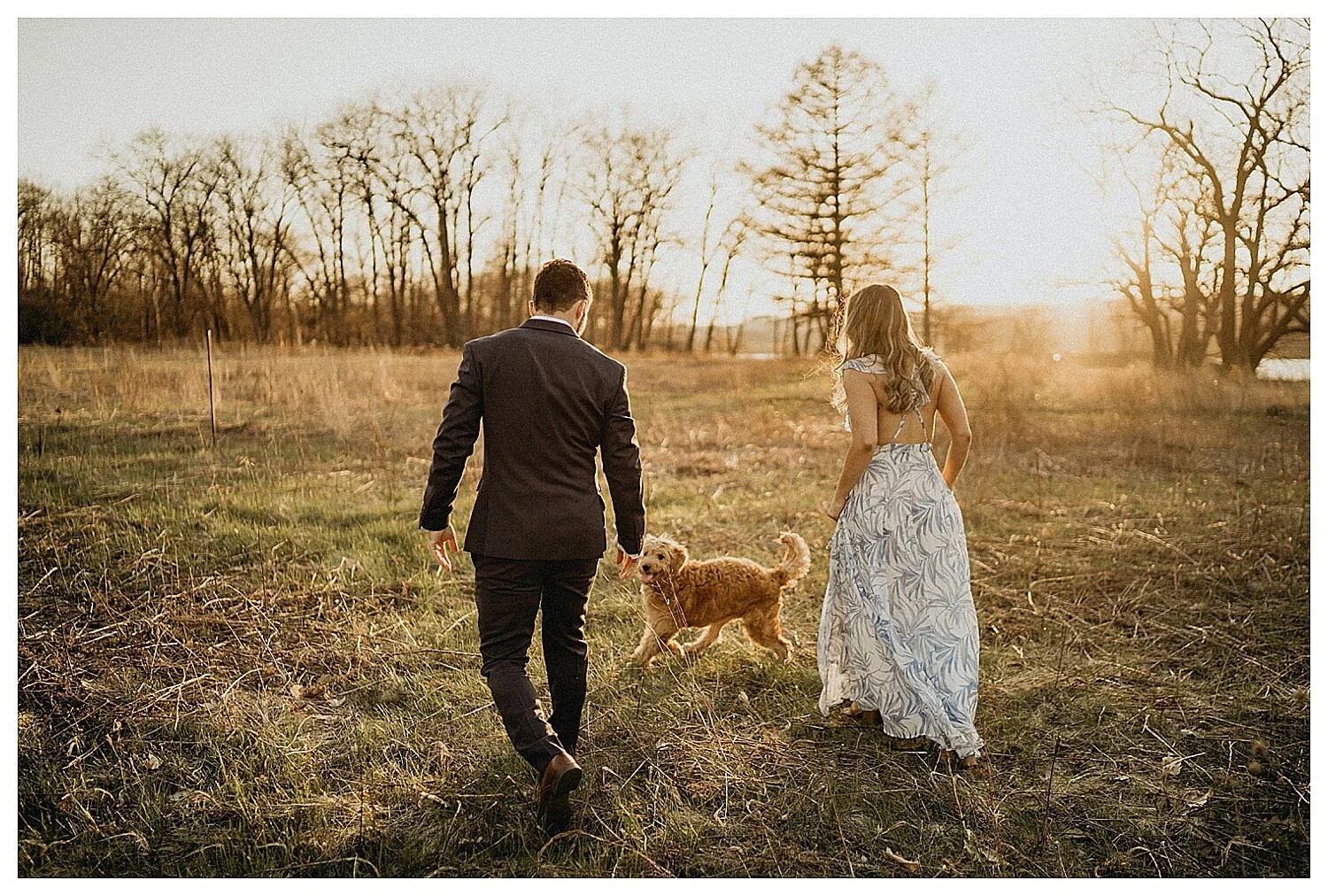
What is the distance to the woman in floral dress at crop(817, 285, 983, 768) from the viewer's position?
134 inches

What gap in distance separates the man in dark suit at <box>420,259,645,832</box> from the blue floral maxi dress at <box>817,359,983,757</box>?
3.35ft

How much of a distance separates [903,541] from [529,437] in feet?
5.01

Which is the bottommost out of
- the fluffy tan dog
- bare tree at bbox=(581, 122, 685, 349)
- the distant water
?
the fluffy tan dog

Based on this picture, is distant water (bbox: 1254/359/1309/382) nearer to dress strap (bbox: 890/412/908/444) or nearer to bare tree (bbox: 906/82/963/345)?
bare tree (bbox: 906/82/963/345)

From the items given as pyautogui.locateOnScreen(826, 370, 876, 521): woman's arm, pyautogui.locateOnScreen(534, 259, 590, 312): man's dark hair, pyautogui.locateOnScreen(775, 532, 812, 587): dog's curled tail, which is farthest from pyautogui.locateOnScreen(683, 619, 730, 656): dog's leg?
pyautogui.locateOnScreen(534, 259, 590, 312): man's dark hair

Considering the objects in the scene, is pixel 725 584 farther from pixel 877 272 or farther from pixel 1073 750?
pixel 877 272

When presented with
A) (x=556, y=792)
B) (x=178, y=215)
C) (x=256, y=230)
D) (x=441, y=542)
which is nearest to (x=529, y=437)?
(x=441, y=542)

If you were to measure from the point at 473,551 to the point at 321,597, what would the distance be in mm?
2706

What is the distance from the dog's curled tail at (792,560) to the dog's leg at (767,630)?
0.69 feet

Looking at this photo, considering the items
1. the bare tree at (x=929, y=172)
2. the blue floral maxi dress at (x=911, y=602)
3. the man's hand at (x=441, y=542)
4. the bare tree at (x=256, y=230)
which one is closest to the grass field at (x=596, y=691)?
the blue floral maxi dress at (x=911, y=602)

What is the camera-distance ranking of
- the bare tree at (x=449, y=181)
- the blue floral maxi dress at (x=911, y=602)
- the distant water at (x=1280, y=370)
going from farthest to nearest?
the distant water at (x=1280, y=370) < the bare tree at (x=449, y=181) < the blue floral maxi dress at (x=911, y=602)

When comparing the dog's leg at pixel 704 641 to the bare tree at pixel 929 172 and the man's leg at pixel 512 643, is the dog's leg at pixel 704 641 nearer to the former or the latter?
the man's leg at pixel 512 643

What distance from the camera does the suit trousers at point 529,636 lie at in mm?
2895
